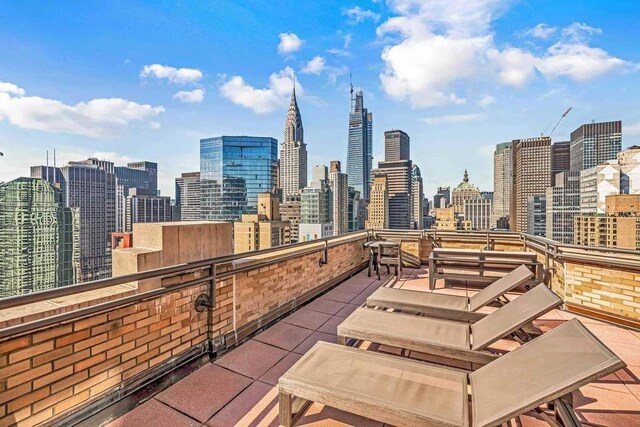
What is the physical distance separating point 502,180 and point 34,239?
141 meters

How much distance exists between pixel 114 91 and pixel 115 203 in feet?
58.9

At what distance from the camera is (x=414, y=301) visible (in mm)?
3689

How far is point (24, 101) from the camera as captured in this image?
98.2 feet

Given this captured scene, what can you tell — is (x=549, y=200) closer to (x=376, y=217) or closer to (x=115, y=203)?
(x=376, y=217)

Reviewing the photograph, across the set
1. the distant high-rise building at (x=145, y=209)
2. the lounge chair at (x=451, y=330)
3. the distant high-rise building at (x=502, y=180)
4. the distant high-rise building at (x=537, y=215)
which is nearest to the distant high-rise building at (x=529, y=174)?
the distant high-rise building at (x=537, y=215)

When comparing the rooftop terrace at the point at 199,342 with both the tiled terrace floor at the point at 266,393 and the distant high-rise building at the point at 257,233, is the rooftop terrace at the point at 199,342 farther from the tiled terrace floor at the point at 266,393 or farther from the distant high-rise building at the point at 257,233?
the distant high-rise building at the point at 257,233

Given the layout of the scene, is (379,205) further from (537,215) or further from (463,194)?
(537,215)

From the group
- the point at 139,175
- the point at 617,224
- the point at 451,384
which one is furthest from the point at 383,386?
the point at 139,175

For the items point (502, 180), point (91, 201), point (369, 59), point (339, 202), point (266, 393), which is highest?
point (502, 180)

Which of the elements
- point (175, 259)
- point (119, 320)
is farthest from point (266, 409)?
point (175, 259)

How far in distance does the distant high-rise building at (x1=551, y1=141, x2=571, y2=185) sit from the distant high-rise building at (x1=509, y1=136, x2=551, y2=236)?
137 centimetres

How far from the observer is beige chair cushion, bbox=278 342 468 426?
164cm

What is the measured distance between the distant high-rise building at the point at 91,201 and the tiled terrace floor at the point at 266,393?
3852 cm

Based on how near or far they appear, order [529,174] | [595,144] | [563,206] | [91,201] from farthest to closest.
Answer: [529,174] < [595,144] < [563,206] < [91,201]
